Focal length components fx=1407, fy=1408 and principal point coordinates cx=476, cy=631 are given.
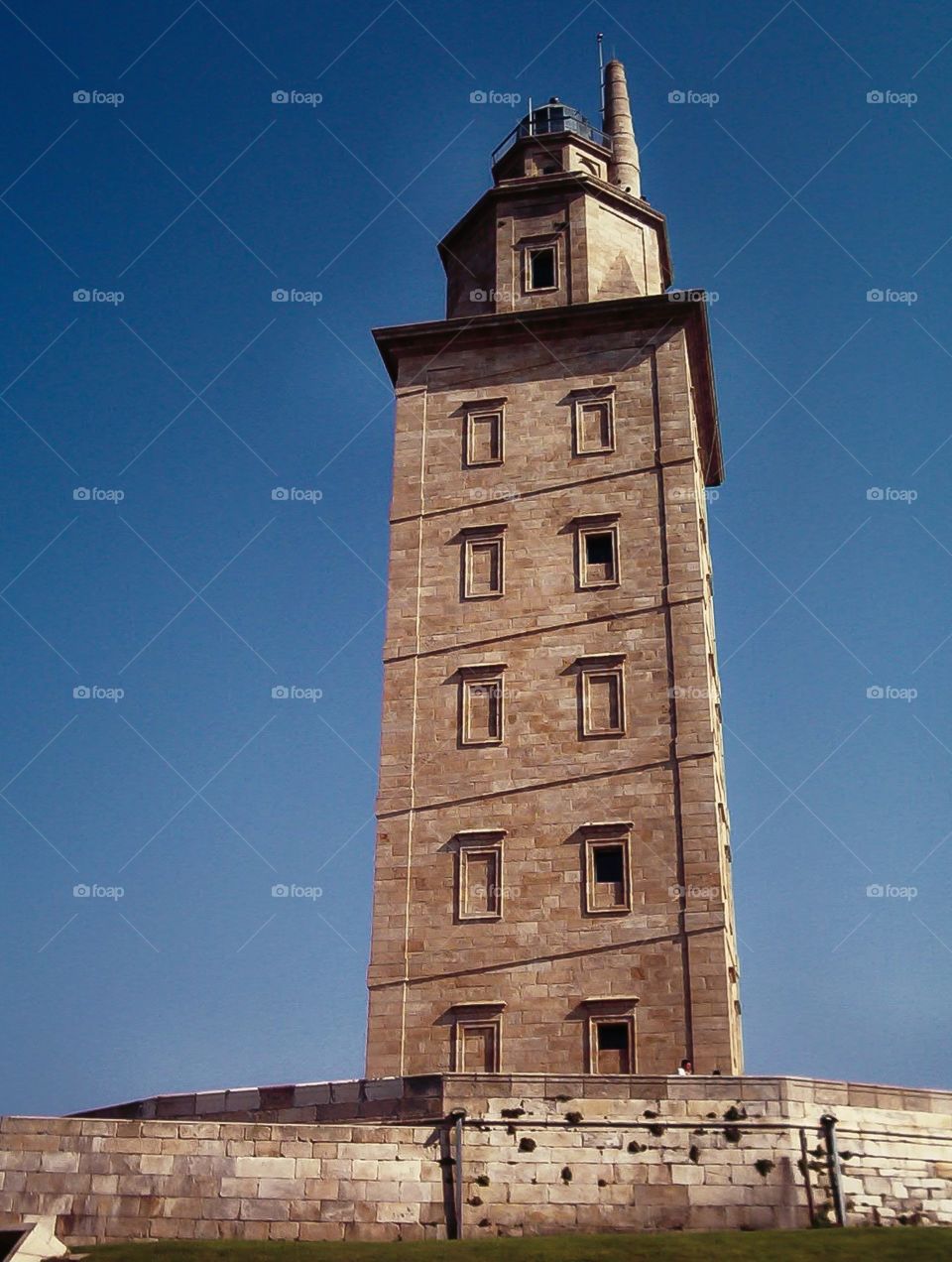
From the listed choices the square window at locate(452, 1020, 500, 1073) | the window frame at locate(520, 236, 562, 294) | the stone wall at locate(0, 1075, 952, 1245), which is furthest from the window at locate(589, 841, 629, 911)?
the window frame at locate(520, 236, 562, 294)

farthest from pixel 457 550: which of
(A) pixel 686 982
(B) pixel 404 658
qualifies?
(A) pixel 686 982

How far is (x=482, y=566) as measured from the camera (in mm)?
33625

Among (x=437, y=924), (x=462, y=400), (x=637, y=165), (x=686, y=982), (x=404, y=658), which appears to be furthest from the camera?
(x=637, y=165)

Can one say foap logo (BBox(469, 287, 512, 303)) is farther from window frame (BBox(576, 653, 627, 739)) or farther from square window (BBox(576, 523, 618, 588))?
window frame (BBox(576, 653, 627, 739))

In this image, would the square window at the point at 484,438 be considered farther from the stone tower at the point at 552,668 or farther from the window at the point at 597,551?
the window at the point at 597,551

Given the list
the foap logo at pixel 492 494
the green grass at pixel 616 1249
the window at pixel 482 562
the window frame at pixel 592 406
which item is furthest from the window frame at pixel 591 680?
the green grass at pixel 616 1249

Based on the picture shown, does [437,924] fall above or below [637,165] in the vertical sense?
below

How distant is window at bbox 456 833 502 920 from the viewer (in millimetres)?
29594

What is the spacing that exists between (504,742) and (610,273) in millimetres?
13787

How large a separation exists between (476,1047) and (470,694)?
7.87m

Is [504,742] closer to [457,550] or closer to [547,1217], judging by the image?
[457,550]

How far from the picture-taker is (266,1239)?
19.8 meters

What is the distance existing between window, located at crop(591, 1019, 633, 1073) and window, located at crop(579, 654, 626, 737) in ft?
20.7

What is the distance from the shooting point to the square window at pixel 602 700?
102ft
